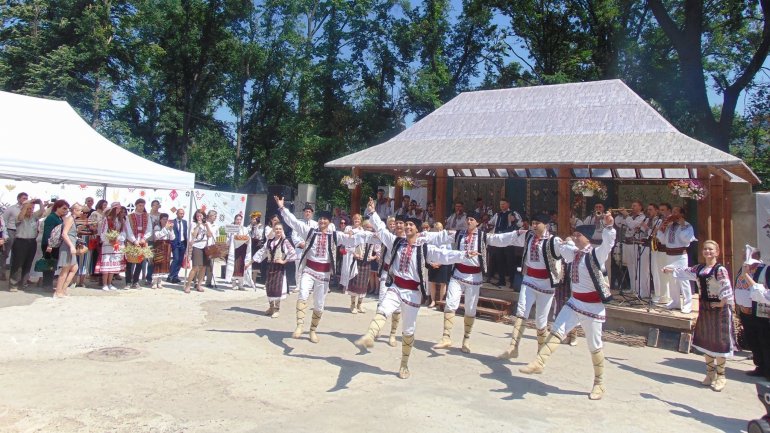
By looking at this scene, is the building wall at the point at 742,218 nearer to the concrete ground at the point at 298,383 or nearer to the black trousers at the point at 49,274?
the concrete ground at the point at 298,383

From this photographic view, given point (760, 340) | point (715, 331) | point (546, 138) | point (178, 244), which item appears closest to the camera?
point (715, 331)

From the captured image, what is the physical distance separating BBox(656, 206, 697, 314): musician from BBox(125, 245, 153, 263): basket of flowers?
35.6 ft

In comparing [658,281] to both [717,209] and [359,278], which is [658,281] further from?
[359,278]

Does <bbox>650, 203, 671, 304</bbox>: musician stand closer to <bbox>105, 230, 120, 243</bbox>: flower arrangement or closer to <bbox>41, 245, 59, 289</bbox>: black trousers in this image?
<bbox>105, 230, 120, 243</bbox>: flower arrangement

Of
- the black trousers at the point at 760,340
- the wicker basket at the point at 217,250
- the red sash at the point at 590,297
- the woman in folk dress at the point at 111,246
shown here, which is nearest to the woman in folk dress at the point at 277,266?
the wicker basket at the point at 217,250

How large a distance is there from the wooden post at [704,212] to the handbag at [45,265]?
13.2 m

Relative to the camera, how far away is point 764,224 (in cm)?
1130

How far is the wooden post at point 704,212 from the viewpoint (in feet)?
A: 33.1

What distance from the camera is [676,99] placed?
2500 cm

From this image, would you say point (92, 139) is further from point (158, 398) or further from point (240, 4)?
point (240, 4)

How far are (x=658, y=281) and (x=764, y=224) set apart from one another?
3.18m

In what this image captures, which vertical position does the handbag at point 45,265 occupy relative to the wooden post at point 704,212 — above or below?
below

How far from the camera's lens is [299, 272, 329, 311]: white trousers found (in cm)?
814

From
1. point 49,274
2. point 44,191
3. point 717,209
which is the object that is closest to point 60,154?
point 49,274
